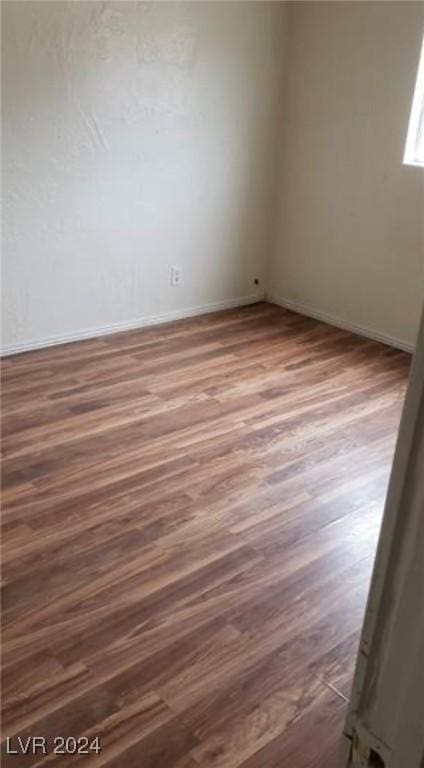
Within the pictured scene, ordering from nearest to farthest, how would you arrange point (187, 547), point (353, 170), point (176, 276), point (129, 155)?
point (187, 547)
point (129, 155)
point (353, 170)
point (176, 276)

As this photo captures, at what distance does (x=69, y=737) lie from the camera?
159 cm

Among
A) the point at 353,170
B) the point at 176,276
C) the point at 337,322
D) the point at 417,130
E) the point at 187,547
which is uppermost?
the point at 417,130

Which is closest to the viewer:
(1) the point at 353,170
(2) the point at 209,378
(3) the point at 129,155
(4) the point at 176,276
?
(2) the point at 209,378

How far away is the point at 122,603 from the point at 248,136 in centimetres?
341

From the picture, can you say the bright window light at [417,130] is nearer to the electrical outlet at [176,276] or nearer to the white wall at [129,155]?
the white wall at [129,155]

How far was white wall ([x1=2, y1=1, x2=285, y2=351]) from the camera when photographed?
3408mm

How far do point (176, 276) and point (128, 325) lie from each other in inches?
18.8

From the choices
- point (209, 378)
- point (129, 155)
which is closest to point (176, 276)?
point (129, 155)

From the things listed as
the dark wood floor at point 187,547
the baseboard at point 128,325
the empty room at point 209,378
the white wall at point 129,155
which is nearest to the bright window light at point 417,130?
the empty room at point 209,378

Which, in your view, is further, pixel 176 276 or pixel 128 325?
pixel 176 276

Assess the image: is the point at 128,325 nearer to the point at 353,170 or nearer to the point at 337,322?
the point at 337,322

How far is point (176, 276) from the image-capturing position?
14.4ft

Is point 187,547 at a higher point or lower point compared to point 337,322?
lower

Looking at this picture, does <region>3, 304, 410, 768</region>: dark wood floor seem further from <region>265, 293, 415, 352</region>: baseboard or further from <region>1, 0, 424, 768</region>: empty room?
<region>265, 293, 415, 352</region>: baseboard
